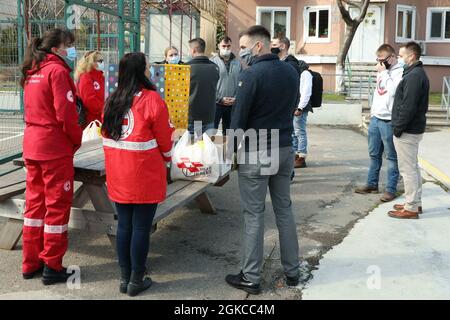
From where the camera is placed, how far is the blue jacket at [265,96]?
3916 mm

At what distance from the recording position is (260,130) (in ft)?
13.2

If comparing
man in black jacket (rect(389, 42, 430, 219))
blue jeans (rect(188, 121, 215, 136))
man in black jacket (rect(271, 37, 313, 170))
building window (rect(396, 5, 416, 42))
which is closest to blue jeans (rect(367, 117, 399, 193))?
man in black jacket (rect(389, 42, 430, 219))

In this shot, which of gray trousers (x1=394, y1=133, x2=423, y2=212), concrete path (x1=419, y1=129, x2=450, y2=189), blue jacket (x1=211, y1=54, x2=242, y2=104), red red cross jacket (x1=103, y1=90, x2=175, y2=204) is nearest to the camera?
red red cross jacket (x1=103, y1=90, x2=175, y2=204)

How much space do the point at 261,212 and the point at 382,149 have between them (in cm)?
355

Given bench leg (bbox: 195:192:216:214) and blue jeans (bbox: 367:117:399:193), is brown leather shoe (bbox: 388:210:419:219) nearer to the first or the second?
blue jeans (bbox: 367:117:399:193)

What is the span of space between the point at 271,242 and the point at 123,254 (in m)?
1.75

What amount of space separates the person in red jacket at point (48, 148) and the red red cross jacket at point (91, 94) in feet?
6.02

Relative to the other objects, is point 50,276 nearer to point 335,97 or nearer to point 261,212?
point 261,212

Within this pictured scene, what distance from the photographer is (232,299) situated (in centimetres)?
394

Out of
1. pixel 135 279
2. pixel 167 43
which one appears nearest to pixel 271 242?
pixel 135 279

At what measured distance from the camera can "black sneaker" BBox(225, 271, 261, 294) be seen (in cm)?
404

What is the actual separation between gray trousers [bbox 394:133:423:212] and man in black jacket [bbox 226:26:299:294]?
7.72 feet

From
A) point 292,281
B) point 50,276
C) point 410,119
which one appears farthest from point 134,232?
point 410,119
